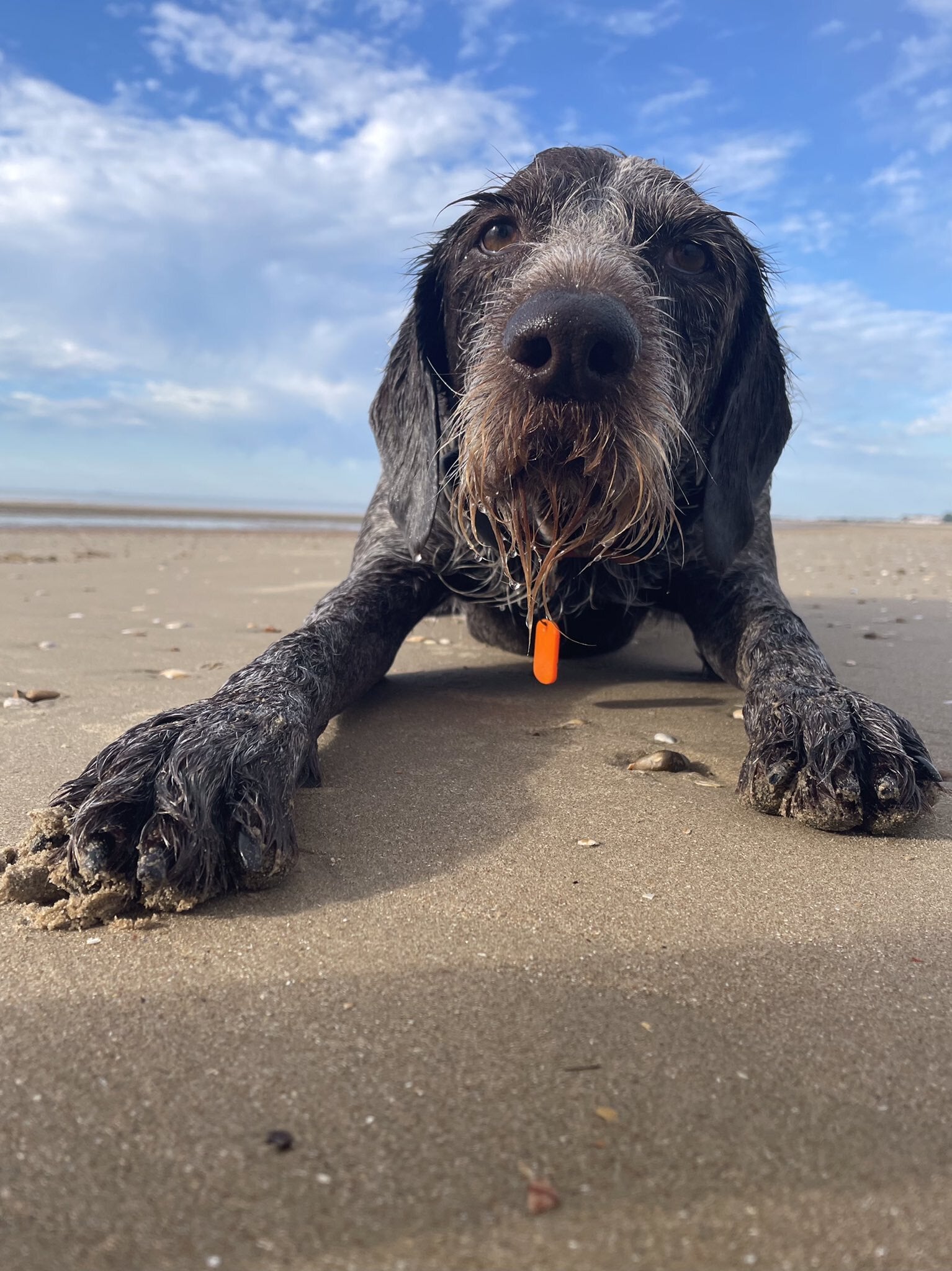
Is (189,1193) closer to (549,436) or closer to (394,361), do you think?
(549,436)

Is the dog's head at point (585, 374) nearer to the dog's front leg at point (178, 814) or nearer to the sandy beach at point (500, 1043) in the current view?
the sandy beach at point (500, 1043)

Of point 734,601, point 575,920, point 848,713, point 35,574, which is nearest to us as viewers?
point 575,920

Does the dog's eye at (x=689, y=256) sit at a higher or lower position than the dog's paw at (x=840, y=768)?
higher

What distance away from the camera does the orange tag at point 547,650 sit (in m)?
3.27

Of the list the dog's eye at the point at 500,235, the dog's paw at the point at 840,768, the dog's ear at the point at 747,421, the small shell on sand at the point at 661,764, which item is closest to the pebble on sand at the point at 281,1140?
the dog's paw at the point at 840,768

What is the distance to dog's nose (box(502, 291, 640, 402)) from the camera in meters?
2.43

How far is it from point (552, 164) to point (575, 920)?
3094 mm

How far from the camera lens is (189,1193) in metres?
1.05

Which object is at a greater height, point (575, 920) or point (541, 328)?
point (541, 328)

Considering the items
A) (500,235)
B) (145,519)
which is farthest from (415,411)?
(145,519)

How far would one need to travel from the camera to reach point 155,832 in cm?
178

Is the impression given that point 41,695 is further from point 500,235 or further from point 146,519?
point 146,519

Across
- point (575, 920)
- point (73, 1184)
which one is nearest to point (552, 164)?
point (575, 920)

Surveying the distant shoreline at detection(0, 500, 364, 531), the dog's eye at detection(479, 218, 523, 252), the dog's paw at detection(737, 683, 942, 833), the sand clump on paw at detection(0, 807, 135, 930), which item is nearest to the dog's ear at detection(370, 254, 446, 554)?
the dog's eye at detection(479, 218, 523, 252)
